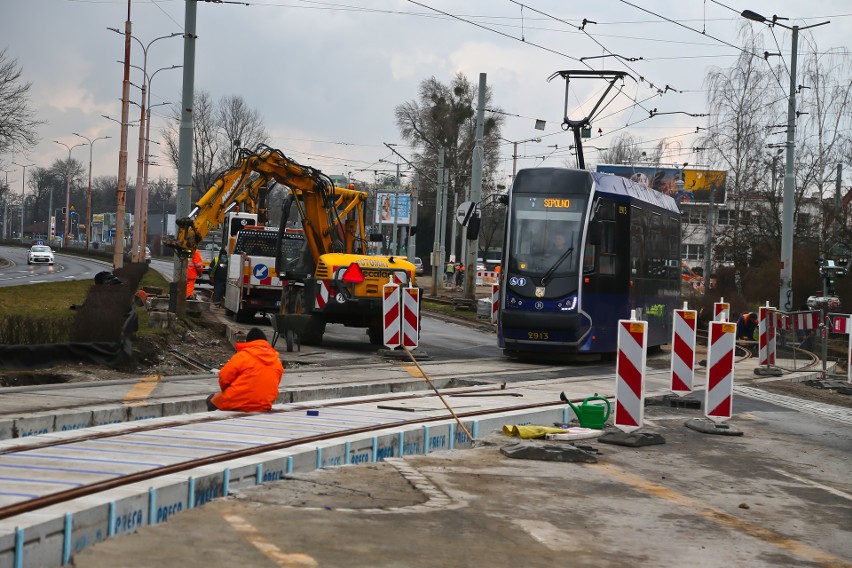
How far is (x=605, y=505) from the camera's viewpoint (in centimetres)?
844

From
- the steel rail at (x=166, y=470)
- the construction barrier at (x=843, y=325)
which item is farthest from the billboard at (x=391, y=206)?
the steel rail at (x=166, y=470)

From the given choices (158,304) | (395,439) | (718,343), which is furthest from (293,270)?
(395,439)

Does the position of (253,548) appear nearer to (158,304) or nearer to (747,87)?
(158,304)

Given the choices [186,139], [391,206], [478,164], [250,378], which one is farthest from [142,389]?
[391,206]

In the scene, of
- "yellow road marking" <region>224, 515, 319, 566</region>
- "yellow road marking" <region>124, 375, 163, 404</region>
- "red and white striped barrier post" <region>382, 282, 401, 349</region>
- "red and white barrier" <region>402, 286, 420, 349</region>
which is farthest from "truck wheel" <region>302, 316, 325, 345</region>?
"yellow road marking" <region>224, 515, 319, 566</region>

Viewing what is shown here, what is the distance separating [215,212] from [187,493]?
53.3 ft

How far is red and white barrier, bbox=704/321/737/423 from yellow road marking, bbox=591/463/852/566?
3.42 metres

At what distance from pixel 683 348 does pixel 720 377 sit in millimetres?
1397

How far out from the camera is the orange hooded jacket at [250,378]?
Result: 37.5 ft

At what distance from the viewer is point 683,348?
580 inches

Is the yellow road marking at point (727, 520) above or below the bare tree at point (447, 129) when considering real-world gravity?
below

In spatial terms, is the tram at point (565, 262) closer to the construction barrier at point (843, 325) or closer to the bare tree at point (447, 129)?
the construction barrier at point (843, 325)

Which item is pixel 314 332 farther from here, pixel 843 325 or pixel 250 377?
pixel 250 377

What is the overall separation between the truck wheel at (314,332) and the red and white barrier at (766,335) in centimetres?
879
